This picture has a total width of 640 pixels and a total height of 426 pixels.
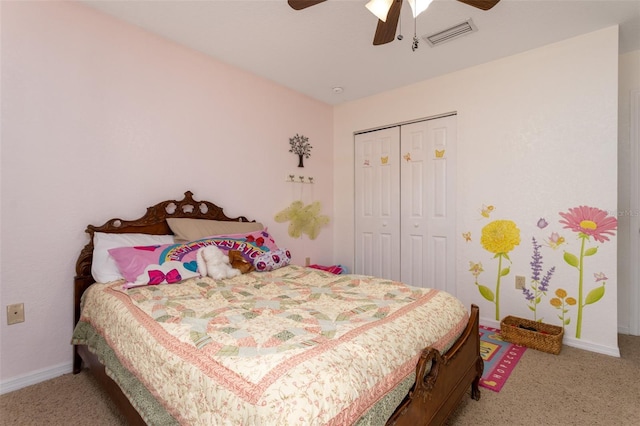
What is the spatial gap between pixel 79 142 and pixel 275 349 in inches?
79.3

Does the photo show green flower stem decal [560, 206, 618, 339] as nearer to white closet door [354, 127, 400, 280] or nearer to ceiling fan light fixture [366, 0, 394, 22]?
white closet door [354, 127, 400, 280]

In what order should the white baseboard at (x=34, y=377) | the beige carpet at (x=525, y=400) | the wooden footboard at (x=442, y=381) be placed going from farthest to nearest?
the white baseboard at (x=34, y=377)
the beige carpet at (x=525, y=400)
the wooden footboard at (x=442, y=381)

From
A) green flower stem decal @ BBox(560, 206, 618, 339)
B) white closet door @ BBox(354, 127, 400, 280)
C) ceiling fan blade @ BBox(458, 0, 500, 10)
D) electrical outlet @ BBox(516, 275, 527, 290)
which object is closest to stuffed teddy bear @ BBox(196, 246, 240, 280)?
white closet door @ BBox(354, 127, 400, 280)

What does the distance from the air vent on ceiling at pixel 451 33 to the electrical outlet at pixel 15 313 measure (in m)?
3.31

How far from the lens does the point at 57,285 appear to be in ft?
6.82

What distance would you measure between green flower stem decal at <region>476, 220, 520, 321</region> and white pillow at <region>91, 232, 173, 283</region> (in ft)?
9.28

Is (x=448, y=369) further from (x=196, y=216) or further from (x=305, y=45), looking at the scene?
(x=305, y=45)

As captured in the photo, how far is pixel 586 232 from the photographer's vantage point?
2.49 m

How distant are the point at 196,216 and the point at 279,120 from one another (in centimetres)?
140

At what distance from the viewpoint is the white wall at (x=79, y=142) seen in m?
1.92

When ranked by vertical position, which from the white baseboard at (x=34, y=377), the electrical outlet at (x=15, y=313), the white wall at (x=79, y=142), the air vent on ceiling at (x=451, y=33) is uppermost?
the air vent on ceiling at (x=451, y=33)

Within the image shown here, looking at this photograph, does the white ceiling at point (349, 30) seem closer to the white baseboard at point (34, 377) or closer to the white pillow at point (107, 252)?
the white pillow at point (107, 252)

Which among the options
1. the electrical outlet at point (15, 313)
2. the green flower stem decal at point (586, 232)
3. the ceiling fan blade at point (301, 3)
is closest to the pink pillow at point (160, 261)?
the electrical outlet at point (15, 313)

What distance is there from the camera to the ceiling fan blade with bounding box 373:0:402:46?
1.61 m
